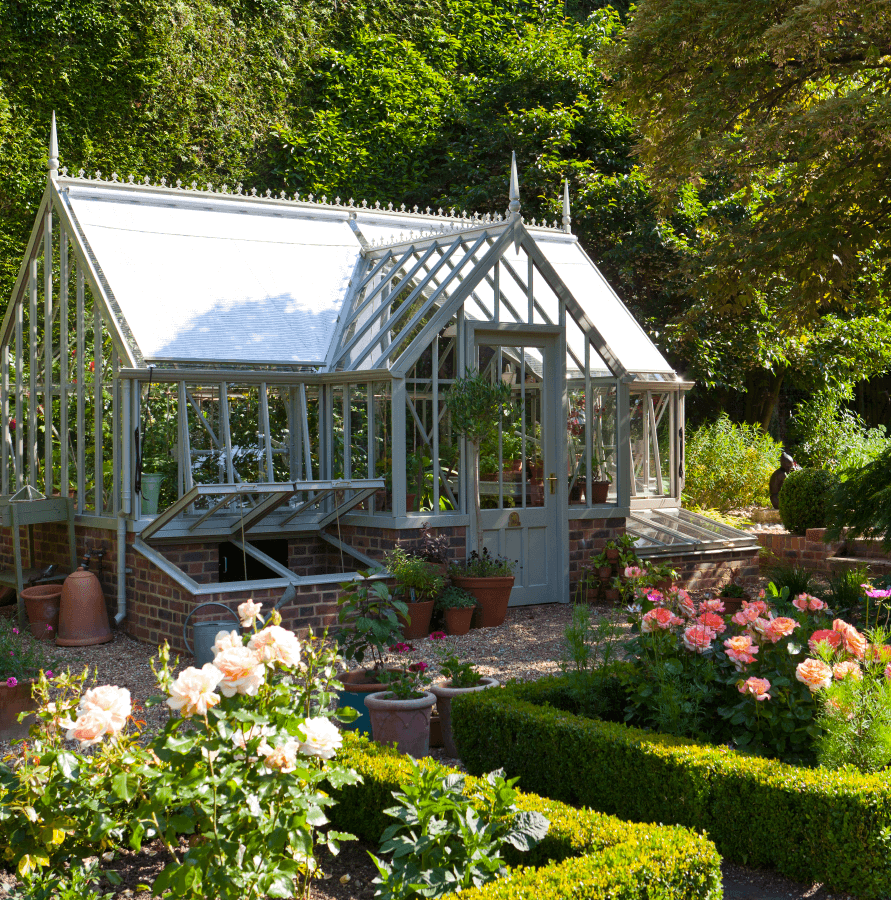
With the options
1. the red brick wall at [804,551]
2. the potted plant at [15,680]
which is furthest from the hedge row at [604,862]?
the red brick wall at [804,551]

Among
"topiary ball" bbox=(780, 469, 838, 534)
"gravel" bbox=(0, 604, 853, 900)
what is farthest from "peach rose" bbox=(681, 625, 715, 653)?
"topiary ball" bbox=(780, 469, 838, 534)

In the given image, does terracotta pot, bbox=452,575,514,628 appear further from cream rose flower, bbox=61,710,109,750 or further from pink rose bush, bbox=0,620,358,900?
cream rose flower, bbox=61,710,109,750

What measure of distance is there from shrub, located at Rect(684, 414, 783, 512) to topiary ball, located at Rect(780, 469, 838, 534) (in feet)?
6.89

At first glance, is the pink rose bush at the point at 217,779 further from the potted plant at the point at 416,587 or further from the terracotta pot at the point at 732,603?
the terracotta pot at the point at 732,603

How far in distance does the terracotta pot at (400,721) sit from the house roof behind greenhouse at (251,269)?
5.15 meters

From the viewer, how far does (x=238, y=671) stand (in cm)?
322

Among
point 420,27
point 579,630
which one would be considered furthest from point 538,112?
point 579,630

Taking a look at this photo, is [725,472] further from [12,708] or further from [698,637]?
[12,708]

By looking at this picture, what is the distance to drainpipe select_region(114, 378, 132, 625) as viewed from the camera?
9.52 meters

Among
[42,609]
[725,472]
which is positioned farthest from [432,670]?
[725,472]

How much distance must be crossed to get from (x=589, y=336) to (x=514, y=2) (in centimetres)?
1675

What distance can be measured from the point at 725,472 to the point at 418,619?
344 inches

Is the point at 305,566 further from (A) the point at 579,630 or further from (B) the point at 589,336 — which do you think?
(A) the point at 579,630

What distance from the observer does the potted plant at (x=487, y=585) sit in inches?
384
